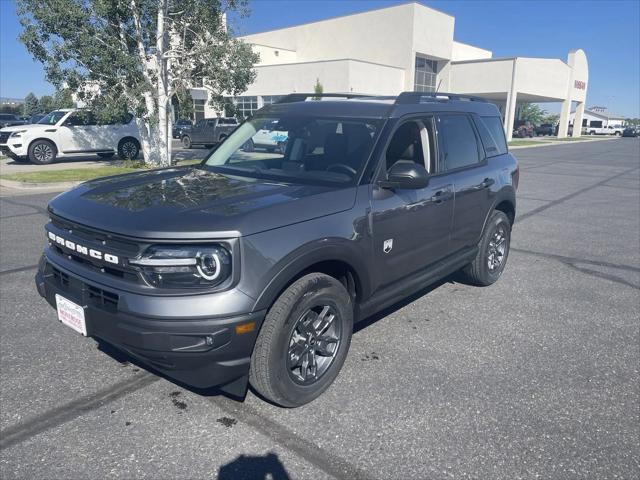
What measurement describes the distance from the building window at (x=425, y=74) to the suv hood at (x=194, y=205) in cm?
4065

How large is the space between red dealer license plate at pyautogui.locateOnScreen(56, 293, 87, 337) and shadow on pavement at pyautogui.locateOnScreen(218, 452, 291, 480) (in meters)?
1.14

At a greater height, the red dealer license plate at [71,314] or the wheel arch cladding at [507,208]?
the wheel arch cladding at [507,208]

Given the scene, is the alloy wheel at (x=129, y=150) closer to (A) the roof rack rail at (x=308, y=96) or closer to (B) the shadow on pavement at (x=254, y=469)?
(A) the roof rack rail at (x=308, y=96)

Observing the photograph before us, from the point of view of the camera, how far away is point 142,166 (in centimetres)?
1634

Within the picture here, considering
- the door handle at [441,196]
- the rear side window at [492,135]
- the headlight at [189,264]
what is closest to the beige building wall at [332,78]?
the rear side window at [492,135]

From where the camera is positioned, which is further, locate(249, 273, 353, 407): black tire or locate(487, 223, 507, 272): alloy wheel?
locate(487, 223, 507, 272): alloy wheel

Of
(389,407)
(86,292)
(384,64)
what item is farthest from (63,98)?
(384,64)

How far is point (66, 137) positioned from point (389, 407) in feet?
58.1

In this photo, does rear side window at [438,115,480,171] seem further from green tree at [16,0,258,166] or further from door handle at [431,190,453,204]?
green tree at [16,0,258,166]

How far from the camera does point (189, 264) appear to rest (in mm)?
2568

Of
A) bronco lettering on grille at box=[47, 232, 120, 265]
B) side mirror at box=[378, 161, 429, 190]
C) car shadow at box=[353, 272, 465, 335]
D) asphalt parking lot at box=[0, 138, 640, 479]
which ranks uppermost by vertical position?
side mirror at box=[378, 161, 429, 190]

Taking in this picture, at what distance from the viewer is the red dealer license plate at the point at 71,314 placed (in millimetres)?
2848

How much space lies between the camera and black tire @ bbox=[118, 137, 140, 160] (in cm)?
1822

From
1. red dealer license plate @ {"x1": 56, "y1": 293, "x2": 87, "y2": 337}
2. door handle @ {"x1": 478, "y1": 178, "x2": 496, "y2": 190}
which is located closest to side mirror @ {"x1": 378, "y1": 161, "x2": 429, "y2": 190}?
door handle @ {"x1": 478, "y1": 178, "x2": 496, "y2": 190}
